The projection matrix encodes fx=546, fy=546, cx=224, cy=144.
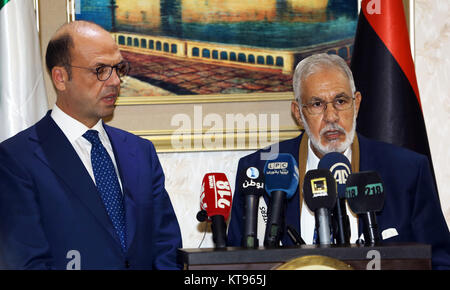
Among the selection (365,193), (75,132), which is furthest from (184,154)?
(365,193)

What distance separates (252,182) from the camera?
1779 mm

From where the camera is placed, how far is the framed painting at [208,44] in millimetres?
3252

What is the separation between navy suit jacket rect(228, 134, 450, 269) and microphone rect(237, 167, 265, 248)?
14.9 inches

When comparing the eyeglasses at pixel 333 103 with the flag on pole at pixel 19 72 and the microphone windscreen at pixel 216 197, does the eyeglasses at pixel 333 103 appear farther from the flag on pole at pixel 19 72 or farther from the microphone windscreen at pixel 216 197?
the flag on pole at pixel 19 72

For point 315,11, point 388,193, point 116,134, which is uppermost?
point 315,11

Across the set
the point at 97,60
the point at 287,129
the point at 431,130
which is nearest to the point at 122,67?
the point at 97,60

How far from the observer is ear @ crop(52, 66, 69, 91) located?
243cm

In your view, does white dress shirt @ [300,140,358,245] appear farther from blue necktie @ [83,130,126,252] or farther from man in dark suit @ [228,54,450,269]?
blue necktie @ [83,130,126,252]

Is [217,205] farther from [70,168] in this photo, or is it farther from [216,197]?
[70,168]

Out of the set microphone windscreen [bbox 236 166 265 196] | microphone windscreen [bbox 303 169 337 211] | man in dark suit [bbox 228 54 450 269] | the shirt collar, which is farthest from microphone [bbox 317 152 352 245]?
the shirt collar
